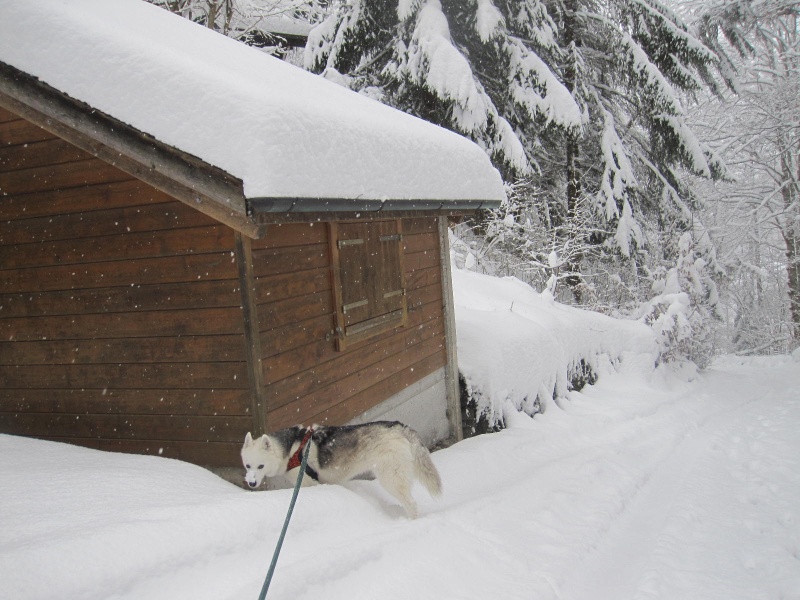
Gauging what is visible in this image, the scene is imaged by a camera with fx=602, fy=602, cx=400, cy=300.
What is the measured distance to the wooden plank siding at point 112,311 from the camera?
4.45m

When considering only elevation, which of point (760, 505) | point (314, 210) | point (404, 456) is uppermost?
point (314, 210)

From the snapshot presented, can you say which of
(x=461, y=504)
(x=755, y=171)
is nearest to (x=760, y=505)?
(x=461, y=504)

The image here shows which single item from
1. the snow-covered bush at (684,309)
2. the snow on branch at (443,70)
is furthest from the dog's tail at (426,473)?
the snow-covered bush at (684,309)

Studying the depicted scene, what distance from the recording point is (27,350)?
516cm

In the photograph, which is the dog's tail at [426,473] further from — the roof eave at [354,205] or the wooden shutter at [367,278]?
the roof eave at [354,205]

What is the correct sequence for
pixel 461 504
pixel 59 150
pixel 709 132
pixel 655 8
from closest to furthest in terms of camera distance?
1. pixel 59 150
2. pixel 461 504
3. pixel 655 8
4. pixel 709 132

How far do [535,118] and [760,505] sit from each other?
31.7 feet

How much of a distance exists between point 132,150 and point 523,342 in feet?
21.1

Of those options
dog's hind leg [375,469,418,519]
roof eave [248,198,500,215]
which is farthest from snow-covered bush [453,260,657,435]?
dog's hind leg [375,469,418,519]

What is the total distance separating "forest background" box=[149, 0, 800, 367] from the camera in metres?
12.6

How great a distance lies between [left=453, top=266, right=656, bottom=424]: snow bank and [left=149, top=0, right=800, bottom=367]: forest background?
0.93 metres

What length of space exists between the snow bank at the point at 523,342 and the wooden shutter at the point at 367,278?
232 centimetres

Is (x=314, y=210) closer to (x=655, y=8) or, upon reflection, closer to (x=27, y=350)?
(x=27, y=350)

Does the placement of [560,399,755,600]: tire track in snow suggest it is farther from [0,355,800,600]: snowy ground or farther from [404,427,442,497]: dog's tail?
[404,427,442,497]: dog's tail
